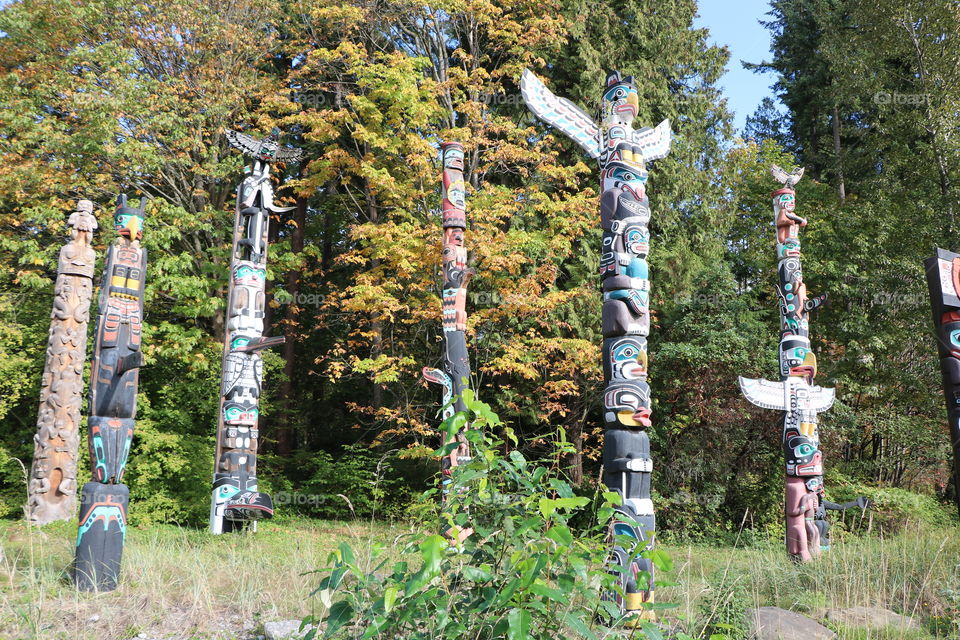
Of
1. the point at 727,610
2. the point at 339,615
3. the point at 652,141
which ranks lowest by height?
the point at 727,610

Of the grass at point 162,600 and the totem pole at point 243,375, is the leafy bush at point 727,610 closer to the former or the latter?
the grass at point 162,600

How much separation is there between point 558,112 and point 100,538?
493 cm

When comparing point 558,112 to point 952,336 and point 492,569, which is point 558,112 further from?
point 492,569

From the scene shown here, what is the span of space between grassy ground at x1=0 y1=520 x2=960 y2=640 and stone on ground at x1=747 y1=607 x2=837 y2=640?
135mm

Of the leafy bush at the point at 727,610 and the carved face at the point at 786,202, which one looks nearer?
the leafy bush at the point at 727,610

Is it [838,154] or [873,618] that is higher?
Answer: [838,154]

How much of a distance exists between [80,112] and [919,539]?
12960 millimetres

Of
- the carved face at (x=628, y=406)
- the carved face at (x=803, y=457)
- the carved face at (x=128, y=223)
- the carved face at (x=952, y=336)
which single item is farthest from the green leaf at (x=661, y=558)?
the carved face at (x=803, y=457)

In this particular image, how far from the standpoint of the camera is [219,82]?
42.4ft

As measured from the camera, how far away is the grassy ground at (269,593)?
3.78 meters

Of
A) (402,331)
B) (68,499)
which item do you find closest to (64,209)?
(68,499)

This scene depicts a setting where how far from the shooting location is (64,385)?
9.05 m

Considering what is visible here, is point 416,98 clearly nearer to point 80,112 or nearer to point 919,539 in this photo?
point 80,112

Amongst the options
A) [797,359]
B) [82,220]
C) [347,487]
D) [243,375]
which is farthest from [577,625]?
[347,487]
